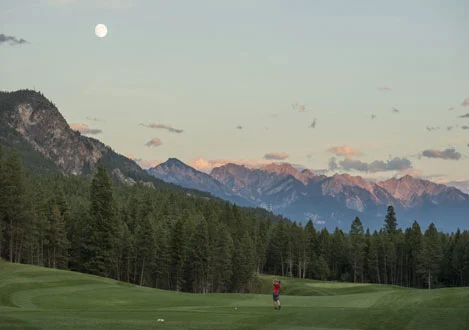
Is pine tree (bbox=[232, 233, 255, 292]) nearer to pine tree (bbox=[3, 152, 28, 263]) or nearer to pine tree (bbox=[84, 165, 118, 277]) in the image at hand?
pine tree (bbox=[84, 165, 118, 277])

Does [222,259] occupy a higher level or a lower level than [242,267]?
higher

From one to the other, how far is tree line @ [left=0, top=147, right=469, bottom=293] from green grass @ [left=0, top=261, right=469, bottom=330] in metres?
27.5

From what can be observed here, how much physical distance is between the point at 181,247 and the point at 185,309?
2587 inches

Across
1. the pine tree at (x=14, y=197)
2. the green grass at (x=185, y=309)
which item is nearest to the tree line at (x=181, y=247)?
the pine tree at (x=14, y=197)

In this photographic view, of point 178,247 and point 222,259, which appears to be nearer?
point 178,247

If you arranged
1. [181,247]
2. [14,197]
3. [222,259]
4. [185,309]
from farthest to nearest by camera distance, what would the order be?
[222,259] < [181,247] < [14,197] < [185,309]

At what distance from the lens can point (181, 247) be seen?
10669 centimetres

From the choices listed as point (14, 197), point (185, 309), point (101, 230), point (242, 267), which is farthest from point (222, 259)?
point (185, 309)

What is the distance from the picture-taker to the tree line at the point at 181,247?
316 ft

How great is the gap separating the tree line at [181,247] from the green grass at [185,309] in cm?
2754

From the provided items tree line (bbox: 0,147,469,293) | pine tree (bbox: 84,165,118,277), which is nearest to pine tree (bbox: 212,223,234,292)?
tree line (bbox: 0,147,469,293)

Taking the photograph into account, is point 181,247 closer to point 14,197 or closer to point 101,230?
point 101,230

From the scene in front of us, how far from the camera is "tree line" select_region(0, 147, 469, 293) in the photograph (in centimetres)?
9619

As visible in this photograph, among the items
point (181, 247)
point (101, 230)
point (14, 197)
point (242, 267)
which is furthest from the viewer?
point (242, 267)
